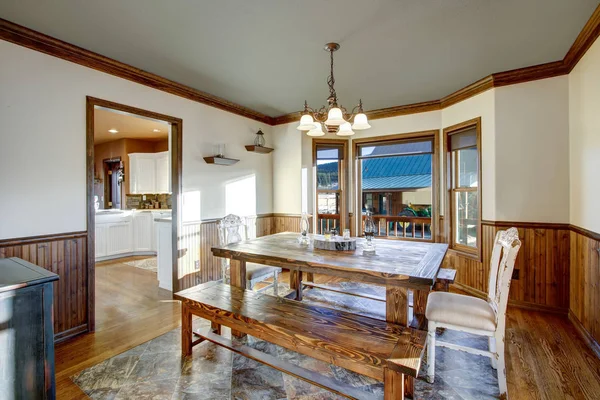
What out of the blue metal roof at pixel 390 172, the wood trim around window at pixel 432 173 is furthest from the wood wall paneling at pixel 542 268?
the blue metal roof at pixel 390 172

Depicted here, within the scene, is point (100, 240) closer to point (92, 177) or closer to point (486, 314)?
point (92, 177)

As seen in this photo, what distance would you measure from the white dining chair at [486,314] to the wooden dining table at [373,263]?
0.40 ft

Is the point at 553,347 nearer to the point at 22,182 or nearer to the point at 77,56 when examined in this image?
the point at 22,182

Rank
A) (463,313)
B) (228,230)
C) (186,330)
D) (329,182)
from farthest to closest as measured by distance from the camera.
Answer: (329,182) → (228,230) → (186,330) → (463,313)

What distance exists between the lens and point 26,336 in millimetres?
1529

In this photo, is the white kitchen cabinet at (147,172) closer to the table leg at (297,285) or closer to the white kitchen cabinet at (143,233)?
the white kitchen cabinet at (143,233)

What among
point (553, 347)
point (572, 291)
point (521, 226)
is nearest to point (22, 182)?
point (553, 347)

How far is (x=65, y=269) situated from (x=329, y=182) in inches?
144

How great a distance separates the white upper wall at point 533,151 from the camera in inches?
122

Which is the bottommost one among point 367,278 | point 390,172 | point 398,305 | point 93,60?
point 398,305

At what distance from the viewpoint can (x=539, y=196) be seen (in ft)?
10.5

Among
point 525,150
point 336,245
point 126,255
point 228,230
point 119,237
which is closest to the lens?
point 336,245

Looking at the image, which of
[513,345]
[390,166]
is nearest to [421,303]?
[513,345]

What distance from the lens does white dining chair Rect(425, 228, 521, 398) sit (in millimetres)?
1870
